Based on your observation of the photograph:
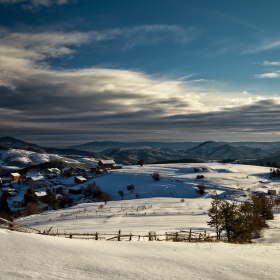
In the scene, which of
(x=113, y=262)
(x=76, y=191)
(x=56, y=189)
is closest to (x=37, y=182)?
(x=56, y=189)

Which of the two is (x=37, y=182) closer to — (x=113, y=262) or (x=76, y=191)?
(x=76, y=191)

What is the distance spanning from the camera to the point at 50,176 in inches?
5438

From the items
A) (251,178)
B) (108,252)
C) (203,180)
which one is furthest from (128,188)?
(108,252)

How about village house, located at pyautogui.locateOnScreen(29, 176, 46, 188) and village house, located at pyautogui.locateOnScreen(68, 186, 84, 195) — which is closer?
village house, located at pyautogui.locateOnScreen(68, 186, 84, 195)

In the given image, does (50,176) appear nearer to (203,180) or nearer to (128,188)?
(128,188)

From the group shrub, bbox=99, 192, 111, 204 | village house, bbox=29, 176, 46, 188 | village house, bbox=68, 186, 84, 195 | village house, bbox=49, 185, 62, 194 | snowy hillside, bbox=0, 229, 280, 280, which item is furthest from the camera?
village house, bbox=29, 176, 46, 188

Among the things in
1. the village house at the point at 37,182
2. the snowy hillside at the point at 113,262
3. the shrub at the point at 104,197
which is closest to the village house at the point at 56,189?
the village house at the point at 37,182

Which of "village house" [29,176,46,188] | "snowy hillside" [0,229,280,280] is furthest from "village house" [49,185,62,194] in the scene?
"snowy hillside" [0,229,280,280]

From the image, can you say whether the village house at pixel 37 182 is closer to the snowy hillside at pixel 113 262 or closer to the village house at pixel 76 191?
the village house at pixel 76 191

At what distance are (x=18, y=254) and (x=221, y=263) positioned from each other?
27.6 feet

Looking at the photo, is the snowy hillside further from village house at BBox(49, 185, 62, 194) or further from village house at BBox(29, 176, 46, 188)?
village house at BBox(29, 176, 46, 188)

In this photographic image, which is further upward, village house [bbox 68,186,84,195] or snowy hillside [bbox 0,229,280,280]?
snowy hillside [bbox 0,229,280,280]

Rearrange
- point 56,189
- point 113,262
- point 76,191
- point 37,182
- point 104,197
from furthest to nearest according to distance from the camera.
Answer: point 37,182
point 56,189
point 76,191
point 104,197
point 113,262

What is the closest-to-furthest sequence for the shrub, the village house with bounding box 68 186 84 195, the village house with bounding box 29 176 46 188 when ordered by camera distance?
the shrub, the village house with bounding box 68 186 84 195, the village house with bounding box 29 176 46 188
